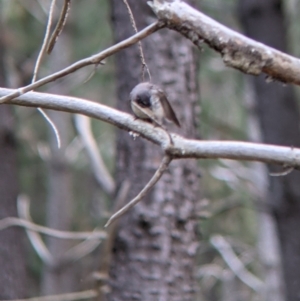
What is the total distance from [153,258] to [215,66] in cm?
648

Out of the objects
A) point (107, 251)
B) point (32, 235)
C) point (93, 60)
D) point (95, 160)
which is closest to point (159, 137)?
point (93, 60)

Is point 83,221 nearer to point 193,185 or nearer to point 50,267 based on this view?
point 50,267

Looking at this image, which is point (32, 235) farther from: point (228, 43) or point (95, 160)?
point (228, 43)

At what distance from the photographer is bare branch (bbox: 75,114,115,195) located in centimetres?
407

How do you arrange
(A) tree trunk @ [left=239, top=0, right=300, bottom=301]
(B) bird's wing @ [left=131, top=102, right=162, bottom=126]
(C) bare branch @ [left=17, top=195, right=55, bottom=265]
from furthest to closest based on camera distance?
(C) bare branch @ [left=17, top=195, right=55, bottom=265]
(A) tree trunk @ [left=239, top=0, right=300, bottom=301]
(B) bird's wing @ [left=131, top=102, right=162, bottom=126]

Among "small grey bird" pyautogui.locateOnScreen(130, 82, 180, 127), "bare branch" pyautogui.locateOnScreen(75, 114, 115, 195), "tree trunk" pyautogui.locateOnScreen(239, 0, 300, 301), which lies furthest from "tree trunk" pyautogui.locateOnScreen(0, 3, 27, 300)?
"small grey bird" pyautogui.locateOnScreen(130, 82, 180, 127)

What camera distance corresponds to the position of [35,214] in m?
12.4

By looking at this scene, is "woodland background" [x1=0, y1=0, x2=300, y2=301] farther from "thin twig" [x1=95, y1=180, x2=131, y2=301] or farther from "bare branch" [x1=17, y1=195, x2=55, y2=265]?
"bare branch" [x1=17, y1=195, x2=55, y2=265]

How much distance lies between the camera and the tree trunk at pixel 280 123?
181 inches

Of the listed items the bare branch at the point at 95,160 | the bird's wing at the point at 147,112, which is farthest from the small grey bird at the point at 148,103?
the bare branch at the point at 95,160

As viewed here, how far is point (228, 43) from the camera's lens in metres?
1.57

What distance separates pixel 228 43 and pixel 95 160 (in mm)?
2652

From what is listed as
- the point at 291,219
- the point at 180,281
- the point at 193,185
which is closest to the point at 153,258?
the point at 180,281

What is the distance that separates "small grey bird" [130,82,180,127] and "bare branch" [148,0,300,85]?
0.35m
